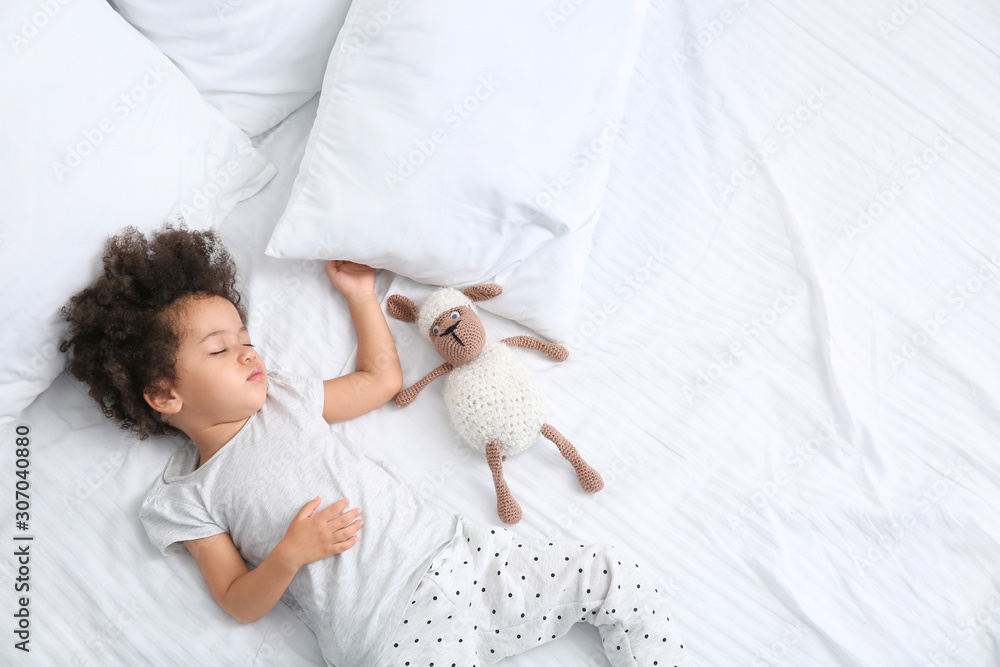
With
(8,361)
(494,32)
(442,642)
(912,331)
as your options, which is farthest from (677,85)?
(8,361)

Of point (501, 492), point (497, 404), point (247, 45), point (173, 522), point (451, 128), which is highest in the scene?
point (451, 128)

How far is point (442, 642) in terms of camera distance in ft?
3.08

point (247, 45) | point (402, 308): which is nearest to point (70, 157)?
point (247, 45)

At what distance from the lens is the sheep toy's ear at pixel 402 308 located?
3.64 feet

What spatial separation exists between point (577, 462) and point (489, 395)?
18cm

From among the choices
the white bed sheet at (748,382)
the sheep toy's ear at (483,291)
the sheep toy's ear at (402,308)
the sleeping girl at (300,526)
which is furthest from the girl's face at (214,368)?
the sheep toy's ear at (483,291)

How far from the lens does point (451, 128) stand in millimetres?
1015

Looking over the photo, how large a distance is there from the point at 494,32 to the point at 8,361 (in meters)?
0.89

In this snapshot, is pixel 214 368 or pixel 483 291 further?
pixel 483 291

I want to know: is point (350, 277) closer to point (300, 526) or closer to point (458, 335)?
point (458, 335)

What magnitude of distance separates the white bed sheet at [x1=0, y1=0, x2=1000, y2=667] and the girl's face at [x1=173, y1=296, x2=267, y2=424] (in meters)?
0.11

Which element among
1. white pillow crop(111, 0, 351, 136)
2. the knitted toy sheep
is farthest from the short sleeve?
white pillow crop(111, 0, 351, 136)

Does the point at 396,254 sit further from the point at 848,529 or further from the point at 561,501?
the point at 848,529

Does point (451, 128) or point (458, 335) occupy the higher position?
point (451, 128)
